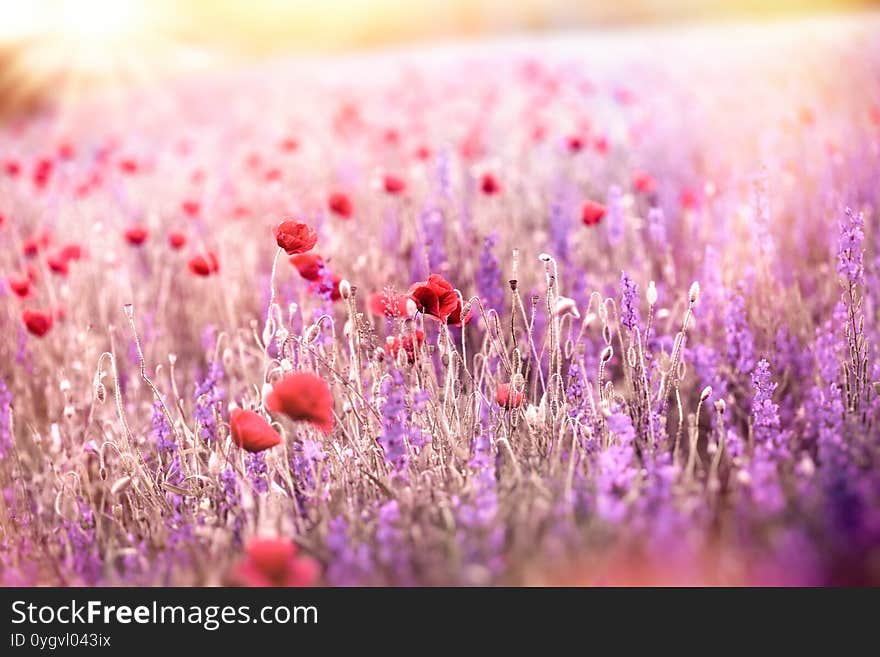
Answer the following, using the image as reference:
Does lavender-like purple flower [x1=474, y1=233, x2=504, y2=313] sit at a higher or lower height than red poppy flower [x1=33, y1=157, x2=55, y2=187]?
lower

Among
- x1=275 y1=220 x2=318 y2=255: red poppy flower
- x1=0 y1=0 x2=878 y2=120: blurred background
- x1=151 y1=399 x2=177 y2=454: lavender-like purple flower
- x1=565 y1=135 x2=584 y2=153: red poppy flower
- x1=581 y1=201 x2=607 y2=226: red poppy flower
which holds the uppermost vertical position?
x1=0 y1=0 x2=878 y2=120: blurred background

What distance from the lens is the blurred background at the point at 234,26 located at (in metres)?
5.31

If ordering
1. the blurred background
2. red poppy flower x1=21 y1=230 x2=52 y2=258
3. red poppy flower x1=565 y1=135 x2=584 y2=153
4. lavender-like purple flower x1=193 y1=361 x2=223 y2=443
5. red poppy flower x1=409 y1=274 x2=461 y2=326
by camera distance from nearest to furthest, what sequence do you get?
red poppy flower x1=409 y1=274 x2=461 y2=326
lavender-like purple flower x1=193 y1=361 x2=223 y2=443
red poppy flower x1=21 y1=230 x2=52 y2=258
red poppy flower x1=565 y1=135 x2=584 y2=153
the blurred background

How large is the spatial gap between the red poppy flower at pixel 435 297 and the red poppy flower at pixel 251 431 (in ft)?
1.00

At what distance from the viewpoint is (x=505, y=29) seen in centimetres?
750

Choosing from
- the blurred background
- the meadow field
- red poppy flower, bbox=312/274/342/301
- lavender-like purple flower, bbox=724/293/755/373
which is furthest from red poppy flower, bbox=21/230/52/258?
the blurred background

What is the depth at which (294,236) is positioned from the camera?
4.90ft

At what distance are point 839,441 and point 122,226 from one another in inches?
98.0

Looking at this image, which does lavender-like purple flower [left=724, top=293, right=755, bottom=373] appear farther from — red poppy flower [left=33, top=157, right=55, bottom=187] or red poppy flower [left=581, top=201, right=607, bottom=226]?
red poppy flower [left=33, top=157, right=55, bottom=187]

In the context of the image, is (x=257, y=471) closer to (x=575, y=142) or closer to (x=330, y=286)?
(x=330, y=286)

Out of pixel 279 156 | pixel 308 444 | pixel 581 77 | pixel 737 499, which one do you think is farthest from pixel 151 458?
pixel 581 77

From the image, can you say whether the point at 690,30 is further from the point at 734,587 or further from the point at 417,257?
the point at 734,587

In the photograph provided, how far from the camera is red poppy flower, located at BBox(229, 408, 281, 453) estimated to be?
1.30 metres

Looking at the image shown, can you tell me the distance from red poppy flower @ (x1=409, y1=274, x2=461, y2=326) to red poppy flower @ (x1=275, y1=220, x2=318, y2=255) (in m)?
0.24
